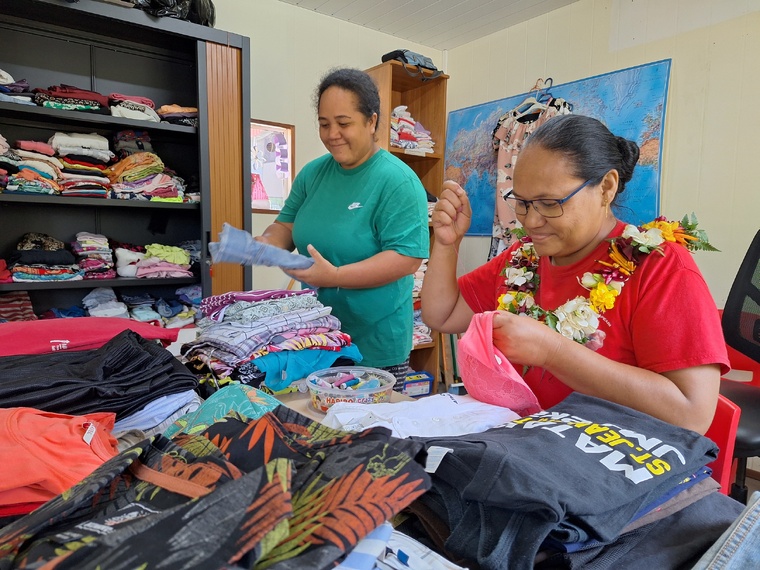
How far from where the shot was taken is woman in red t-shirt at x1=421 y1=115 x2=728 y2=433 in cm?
93

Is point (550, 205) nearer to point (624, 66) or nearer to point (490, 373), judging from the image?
point (490, 373)

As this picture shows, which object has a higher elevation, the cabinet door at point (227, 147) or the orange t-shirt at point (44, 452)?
the cabinet door at point (227, 147)

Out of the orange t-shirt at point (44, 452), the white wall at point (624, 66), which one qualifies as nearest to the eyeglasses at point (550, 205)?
the orange t-shirt at point (44, 452)

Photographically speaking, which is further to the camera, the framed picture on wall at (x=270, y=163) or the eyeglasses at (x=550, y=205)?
the framed picture on wall at (x=270, y=163)

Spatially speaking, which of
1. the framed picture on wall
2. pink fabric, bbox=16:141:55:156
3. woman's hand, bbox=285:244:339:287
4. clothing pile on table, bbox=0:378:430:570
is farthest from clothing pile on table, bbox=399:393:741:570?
the framed picture on wall

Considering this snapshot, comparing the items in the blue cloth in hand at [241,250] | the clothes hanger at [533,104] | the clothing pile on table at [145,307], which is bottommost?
the clothing pile on table at [145,307]

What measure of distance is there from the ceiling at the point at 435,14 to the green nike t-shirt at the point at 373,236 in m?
1.98

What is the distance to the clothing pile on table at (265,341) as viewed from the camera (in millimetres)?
1237

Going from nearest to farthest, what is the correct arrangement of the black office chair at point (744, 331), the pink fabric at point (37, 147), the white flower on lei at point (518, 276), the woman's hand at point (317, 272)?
the white flower on lei at point (518, 276)
the woman's hand at point (317, 272)
the black office chair at point (744, 331)
the pink fabric at point (37, 147)

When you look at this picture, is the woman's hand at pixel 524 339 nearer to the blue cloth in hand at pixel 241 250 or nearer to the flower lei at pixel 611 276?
the flower lei at pixel 611 276

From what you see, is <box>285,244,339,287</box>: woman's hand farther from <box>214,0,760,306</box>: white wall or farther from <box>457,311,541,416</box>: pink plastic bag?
<box>214,0,760,306</box>: white wall

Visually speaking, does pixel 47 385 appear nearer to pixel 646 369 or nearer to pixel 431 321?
pixel 431 321

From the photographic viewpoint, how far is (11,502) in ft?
2.06

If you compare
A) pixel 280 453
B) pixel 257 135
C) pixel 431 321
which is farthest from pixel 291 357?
pixel 257 135
